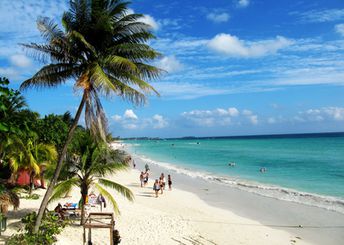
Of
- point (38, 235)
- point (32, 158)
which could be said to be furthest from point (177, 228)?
point (32, 158)

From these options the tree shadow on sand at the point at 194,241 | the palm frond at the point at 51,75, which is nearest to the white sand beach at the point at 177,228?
the tree shadow on sand at the point at 194,241

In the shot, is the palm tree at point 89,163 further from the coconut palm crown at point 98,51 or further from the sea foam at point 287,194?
the sea foam at point 287,194

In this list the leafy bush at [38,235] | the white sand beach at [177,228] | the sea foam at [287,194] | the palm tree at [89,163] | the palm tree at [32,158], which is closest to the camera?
the leafy bush at [38,235]

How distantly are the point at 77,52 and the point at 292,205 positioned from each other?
15549 millimetres

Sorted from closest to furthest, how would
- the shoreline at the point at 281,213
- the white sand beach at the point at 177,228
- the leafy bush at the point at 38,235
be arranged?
the leafy bush at the point at 38,235 < the white sand beach at the point at 177,228 < the shoreline at the point at 281,213

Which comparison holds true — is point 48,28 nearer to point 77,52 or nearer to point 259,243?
point 77,52

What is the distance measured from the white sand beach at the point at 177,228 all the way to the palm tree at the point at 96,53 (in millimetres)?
3562

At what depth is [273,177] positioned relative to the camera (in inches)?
1304

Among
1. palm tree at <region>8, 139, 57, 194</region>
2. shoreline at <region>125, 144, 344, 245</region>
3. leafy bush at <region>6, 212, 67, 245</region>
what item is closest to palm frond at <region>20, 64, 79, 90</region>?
leafy bush at <region>6, 212, 67, 245</region>

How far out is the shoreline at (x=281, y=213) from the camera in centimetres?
1417

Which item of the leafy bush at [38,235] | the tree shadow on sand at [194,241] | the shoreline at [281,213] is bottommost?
the shoreline at [281,213]

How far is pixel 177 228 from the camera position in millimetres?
13953

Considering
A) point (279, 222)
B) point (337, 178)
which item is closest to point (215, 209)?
point (279, 222)

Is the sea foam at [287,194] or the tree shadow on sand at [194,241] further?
the sea foam at [287,194]
